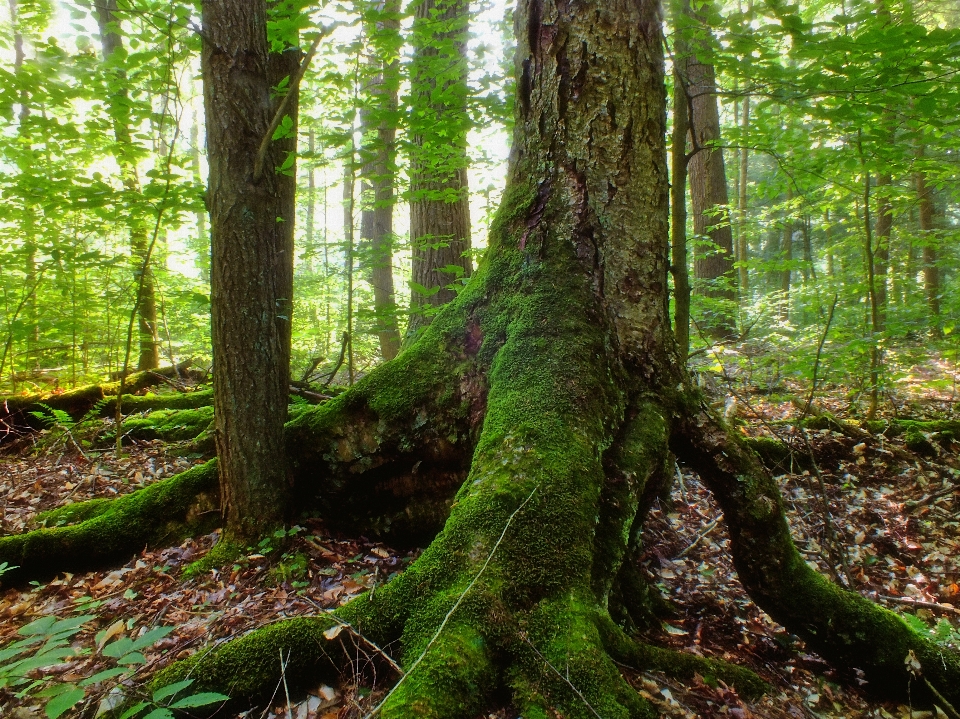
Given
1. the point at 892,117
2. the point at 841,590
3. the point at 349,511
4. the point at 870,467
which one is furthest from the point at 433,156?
the point at 870,467

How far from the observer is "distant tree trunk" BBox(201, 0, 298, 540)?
3.57 m

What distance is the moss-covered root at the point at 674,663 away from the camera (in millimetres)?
2309

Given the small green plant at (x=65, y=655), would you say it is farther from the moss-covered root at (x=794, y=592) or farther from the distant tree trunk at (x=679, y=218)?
the distant tree trunk at (x=679, y=218)

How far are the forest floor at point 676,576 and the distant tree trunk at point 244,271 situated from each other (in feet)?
1.68

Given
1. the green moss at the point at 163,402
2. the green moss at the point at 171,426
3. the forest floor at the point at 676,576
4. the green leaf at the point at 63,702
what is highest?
Answer: the green moss at the point at 163,402

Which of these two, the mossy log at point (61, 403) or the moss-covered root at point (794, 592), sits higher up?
the mossy log at point (61, 403)

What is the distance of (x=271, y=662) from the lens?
2.22 metres

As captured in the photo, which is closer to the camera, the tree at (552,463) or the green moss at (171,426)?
the tree at (552,463)

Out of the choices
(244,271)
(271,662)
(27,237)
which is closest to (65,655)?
(271,662)

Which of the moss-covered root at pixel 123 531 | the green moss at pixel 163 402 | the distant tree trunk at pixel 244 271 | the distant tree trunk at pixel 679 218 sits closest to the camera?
the distant tree trunk at pixel 244 271

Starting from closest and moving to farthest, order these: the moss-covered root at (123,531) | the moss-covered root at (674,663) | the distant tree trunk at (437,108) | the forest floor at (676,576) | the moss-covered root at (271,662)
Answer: the moss-covered root at (271,662) → the moss-covered root at (674,663) → the forest floor at (676,576) → the moss-covered root at (123,531) → the distant tree trunk at (437,108)

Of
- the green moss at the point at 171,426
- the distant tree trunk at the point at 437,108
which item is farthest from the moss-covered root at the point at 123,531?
the distant tree trunk at the point at 437,108

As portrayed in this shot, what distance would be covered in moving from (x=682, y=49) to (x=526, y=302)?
3.15m

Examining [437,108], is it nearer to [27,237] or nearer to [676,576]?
[676,576]
